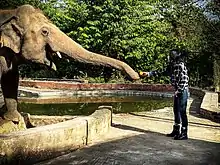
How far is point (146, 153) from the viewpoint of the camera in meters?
6.31

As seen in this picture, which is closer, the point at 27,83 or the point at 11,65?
the point at 11,65

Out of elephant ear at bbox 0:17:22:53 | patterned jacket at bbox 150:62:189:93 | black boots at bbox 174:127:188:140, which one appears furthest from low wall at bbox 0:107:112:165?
patterned jacket at bbox 150:62:189:93

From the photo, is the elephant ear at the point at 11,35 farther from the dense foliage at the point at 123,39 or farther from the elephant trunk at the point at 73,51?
the dense foliage at the point at 123,39

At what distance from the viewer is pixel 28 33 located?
599 centimetres

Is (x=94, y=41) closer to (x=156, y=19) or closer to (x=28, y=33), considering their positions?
(x=156, y=19)

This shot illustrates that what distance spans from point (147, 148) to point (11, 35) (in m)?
2.86

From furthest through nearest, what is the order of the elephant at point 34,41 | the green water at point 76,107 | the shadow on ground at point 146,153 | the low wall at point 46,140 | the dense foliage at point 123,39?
the dense foliage at point 123,39
the green water at point 76,107
the elephant at point 34,41
the shadow on ground at point 146,153
the low wall at point 46,140

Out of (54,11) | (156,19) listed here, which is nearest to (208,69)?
(156,19)

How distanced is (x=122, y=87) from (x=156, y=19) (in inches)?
344

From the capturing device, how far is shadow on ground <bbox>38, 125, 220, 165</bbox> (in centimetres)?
575

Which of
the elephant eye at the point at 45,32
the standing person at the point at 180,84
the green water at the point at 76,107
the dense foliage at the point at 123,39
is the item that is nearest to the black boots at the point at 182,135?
the standing person at the point at 180,84

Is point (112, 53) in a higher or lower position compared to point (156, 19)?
lower

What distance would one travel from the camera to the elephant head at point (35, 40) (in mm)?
5949

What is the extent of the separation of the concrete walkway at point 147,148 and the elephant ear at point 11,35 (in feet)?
5.90
